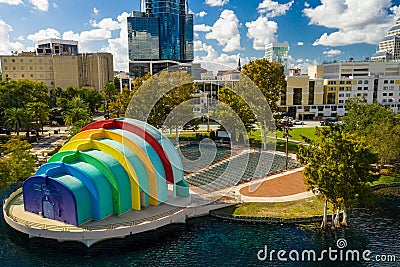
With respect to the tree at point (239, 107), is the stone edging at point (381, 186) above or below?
below

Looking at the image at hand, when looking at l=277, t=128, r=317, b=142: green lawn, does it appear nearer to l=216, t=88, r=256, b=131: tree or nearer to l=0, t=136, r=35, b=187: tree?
l=216, t=88, r=256, b=131: tree

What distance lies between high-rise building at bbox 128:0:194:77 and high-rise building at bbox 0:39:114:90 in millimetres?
21512

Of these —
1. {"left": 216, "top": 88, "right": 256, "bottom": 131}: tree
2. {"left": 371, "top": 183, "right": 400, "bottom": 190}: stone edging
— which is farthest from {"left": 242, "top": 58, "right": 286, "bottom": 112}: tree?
{"left": 371, "top": 183, "right": 400, "bottom": 190}: stone edging

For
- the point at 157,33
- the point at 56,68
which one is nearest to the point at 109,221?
the point at 56,68

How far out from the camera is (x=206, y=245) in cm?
2583

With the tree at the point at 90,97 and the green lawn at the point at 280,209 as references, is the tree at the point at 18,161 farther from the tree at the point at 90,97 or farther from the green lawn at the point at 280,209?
the tree at the point at 90,97

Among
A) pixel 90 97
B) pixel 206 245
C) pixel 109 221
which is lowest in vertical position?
pixel 206 245

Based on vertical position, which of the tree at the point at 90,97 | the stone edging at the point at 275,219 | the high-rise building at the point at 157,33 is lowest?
the stone edging at the point at 275,219

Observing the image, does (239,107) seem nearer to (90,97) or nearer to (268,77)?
(268,77)

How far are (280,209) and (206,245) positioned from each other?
9.18 m

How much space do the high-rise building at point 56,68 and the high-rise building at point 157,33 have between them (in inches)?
847

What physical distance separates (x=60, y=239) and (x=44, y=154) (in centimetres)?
2900

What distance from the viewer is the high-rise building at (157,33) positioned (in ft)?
498

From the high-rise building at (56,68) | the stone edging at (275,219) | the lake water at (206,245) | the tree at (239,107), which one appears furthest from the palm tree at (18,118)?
the high-rise building at (56,68)
